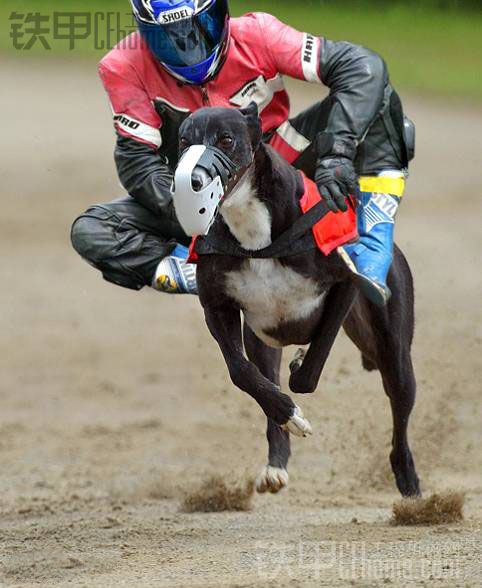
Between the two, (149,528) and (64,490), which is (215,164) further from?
(64,490)

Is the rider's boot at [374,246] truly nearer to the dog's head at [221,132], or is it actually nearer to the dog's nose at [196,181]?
the dog's head at [221,132]

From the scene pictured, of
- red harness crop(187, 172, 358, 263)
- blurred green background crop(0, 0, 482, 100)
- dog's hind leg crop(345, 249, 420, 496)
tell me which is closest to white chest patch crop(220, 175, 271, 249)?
red harness crop(187, 172, 358, 263)

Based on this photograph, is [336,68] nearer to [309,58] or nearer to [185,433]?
[309,58]

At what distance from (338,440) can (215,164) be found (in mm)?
3935

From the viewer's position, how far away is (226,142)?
213 inches

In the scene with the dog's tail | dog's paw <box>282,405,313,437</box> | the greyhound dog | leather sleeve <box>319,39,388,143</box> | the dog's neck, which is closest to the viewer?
the greyhound dog

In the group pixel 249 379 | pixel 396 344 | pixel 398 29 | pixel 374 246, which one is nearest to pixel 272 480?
pixel 249 379

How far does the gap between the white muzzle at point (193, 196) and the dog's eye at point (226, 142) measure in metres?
0.12

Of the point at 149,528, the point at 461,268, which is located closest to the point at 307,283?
the point at 149,528

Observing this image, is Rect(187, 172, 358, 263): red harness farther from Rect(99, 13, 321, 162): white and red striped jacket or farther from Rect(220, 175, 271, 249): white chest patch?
Rect(99, 13, 321, 162): white and red striped jacket

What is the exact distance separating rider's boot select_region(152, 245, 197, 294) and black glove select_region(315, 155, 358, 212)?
0.83 meters

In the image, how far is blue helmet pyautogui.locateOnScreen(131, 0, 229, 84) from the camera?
19.8ft

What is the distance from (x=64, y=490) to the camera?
835 cm

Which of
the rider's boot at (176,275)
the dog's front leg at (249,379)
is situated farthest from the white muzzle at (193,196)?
the rider's boot at (176,275)
